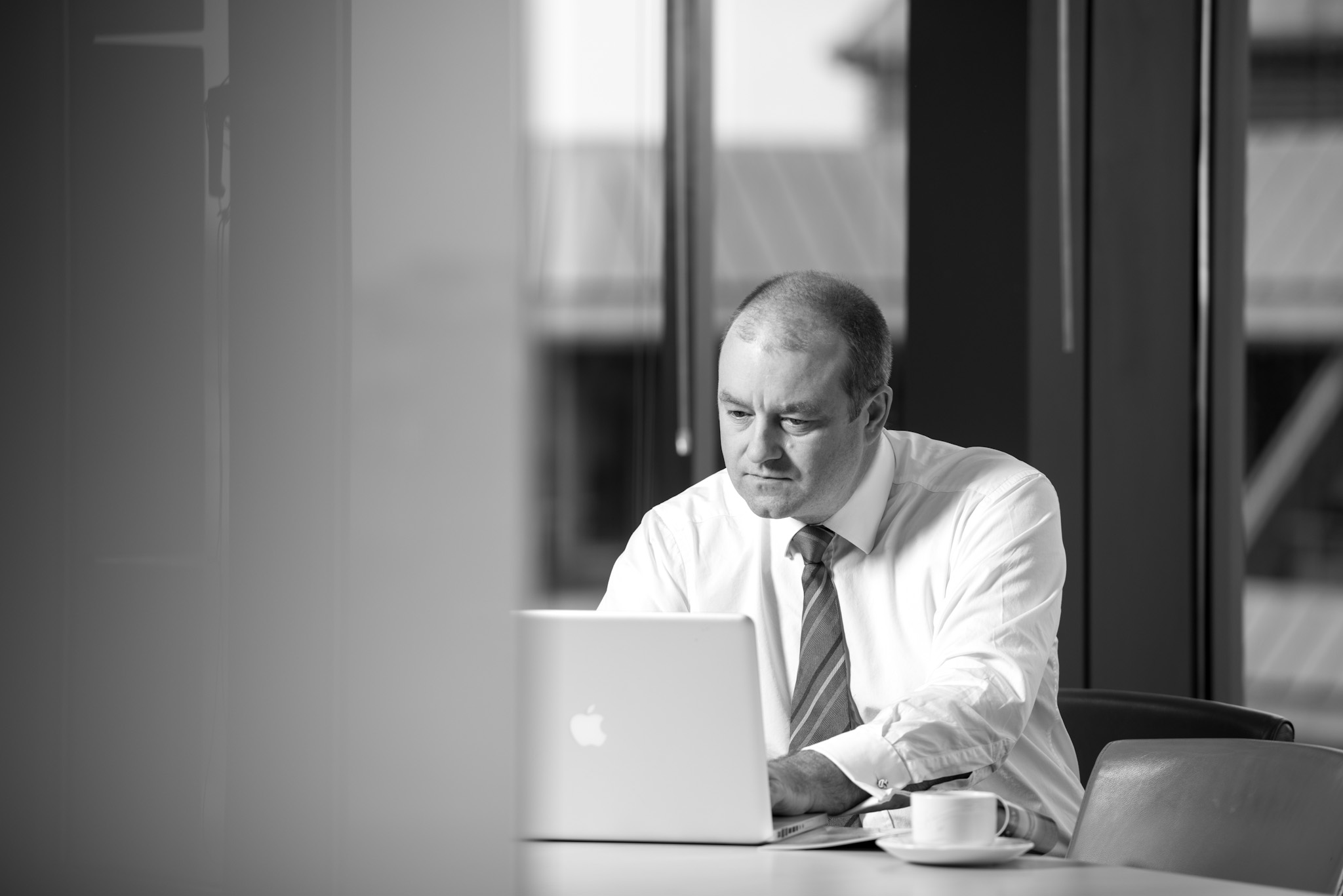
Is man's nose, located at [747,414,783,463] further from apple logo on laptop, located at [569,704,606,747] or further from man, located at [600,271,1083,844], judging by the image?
apple logo on laptop, located at [569,704,606,747]

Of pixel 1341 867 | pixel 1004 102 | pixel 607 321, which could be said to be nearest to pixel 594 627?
pixel 1341 867

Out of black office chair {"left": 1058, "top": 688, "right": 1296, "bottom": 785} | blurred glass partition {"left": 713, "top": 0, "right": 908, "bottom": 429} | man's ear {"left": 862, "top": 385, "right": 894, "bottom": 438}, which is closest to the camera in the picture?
black office chair {"left": 1058, "top": 688, "right": 1296, "bottom": 785}

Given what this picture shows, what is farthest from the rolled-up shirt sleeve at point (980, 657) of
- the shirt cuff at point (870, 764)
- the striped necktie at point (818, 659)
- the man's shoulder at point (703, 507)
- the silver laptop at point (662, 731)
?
the man's shoulder at point (703, 507)

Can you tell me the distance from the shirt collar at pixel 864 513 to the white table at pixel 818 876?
70 cm

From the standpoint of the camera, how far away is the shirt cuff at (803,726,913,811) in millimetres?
1509

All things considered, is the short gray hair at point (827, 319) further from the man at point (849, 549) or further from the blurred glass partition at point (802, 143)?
the blurred glass partition at point (802, 143)

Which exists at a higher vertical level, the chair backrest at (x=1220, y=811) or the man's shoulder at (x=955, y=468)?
the man's shoulder at (x=955, y=468)

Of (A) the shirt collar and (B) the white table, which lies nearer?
(B) the white table

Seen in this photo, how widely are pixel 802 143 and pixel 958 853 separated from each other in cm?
268

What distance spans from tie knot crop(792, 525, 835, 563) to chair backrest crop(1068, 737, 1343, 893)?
0.54 meters

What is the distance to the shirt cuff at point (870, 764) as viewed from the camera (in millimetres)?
1509

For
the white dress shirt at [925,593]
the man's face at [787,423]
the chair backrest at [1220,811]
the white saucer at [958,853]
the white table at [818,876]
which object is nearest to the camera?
the white table at [818,876]

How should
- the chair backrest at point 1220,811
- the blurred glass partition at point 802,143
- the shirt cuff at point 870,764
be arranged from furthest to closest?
the blurred glass partition at point 802,143, the shirt cuff at point 870,764, the chair backrest at point 1220,811

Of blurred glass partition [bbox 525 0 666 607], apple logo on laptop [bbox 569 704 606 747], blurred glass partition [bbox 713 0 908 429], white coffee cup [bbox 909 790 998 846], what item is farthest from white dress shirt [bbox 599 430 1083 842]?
blurred glass partition [bbox 713 0 908 429]
